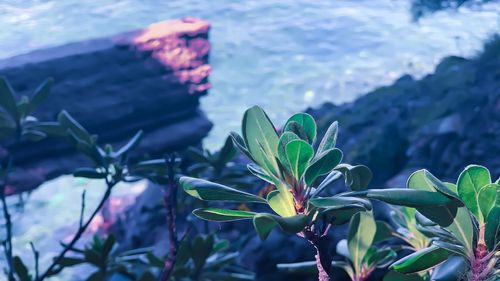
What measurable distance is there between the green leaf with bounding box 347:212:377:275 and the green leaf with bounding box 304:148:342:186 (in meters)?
0.25

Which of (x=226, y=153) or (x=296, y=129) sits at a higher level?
(x=296, y=129)

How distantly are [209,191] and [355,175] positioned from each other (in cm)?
14

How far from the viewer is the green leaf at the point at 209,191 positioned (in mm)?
427

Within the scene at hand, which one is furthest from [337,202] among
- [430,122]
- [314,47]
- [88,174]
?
[314,47]

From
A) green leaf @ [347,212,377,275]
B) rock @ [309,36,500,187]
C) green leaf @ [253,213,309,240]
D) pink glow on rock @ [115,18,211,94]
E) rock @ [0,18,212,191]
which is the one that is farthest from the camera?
pink glow on rock @ [115,18,211,94]

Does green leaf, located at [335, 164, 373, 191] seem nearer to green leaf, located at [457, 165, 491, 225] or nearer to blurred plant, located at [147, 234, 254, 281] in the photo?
green leaf, located at [457, 165, 491, 225]

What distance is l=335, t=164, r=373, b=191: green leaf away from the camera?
45 cm

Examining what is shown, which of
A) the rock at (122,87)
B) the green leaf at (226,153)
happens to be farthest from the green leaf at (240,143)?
the rock at (122,87)

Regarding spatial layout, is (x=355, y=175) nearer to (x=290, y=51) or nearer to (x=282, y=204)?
(x=282, y=204)

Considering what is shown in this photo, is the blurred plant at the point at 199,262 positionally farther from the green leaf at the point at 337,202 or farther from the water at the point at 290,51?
the water at the point at 290,51

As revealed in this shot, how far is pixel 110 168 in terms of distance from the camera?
3.47 ft

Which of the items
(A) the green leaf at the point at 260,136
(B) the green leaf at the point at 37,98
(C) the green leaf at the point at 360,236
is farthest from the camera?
(B) the green leaf at the point at 37,98

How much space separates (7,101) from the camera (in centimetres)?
107

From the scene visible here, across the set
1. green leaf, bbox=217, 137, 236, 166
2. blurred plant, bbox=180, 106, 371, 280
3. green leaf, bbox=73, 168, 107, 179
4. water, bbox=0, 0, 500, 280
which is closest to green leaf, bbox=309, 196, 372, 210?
blurred plant, bbox=180, 106, 371, 280
